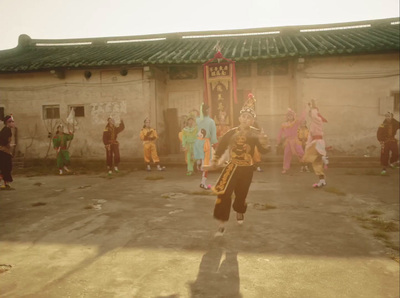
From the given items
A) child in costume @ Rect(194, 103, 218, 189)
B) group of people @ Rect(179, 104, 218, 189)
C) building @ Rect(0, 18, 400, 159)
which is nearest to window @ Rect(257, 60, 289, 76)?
building @ Rect(0, 18, 400, 159)

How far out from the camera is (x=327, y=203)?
5.70 m

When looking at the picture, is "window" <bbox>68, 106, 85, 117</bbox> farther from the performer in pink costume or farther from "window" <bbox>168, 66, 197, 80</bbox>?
the performer in pink costume

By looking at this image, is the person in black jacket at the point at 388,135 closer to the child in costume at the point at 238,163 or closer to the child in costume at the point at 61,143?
the child in costume at the point at 238,163

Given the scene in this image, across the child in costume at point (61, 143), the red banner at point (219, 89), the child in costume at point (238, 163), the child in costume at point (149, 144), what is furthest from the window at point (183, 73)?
the child in costume at point (238, 163)

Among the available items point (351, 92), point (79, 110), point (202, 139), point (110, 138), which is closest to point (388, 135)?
point (351, 92)

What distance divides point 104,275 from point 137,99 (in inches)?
365

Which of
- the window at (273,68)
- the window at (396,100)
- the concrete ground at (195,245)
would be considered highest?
the window at (273,68)

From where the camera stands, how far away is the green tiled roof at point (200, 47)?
10438 mm

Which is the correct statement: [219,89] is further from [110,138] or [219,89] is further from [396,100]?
[396,100]

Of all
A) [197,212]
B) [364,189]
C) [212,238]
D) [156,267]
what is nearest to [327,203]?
[364,189]

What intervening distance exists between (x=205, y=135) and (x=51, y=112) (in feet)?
27.0

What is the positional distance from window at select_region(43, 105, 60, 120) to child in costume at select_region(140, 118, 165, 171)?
4.41 metres

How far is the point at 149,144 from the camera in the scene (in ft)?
33.7

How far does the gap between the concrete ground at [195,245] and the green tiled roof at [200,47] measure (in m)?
5.50
